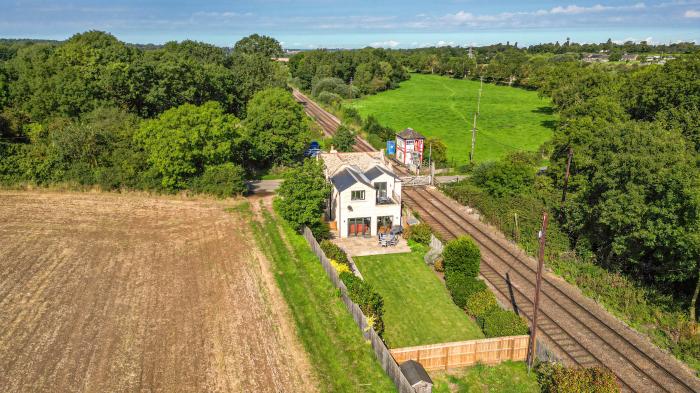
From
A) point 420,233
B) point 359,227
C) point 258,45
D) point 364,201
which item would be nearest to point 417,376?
point 420,233

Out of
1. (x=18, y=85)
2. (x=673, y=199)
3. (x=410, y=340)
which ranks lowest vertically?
(x=410, y=340)

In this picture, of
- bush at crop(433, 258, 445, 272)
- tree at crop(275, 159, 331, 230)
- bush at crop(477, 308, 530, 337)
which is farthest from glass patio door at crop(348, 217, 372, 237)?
bush at crop(477, 308, 530, 337)

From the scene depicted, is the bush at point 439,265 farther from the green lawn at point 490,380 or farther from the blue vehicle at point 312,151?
the blue vehicle at point 312,151

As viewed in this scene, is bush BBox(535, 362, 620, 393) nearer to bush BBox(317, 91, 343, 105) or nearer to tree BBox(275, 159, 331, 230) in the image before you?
tree BBox(275, 159, 331, 230)

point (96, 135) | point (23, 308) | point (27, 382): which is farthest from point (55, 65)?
point (27, 382)

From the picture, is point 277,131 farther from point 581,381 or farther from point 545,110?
point 545,110

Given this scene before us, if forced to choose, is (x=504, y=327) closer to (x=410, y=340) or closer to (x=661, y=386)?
(x=410, y=340)
